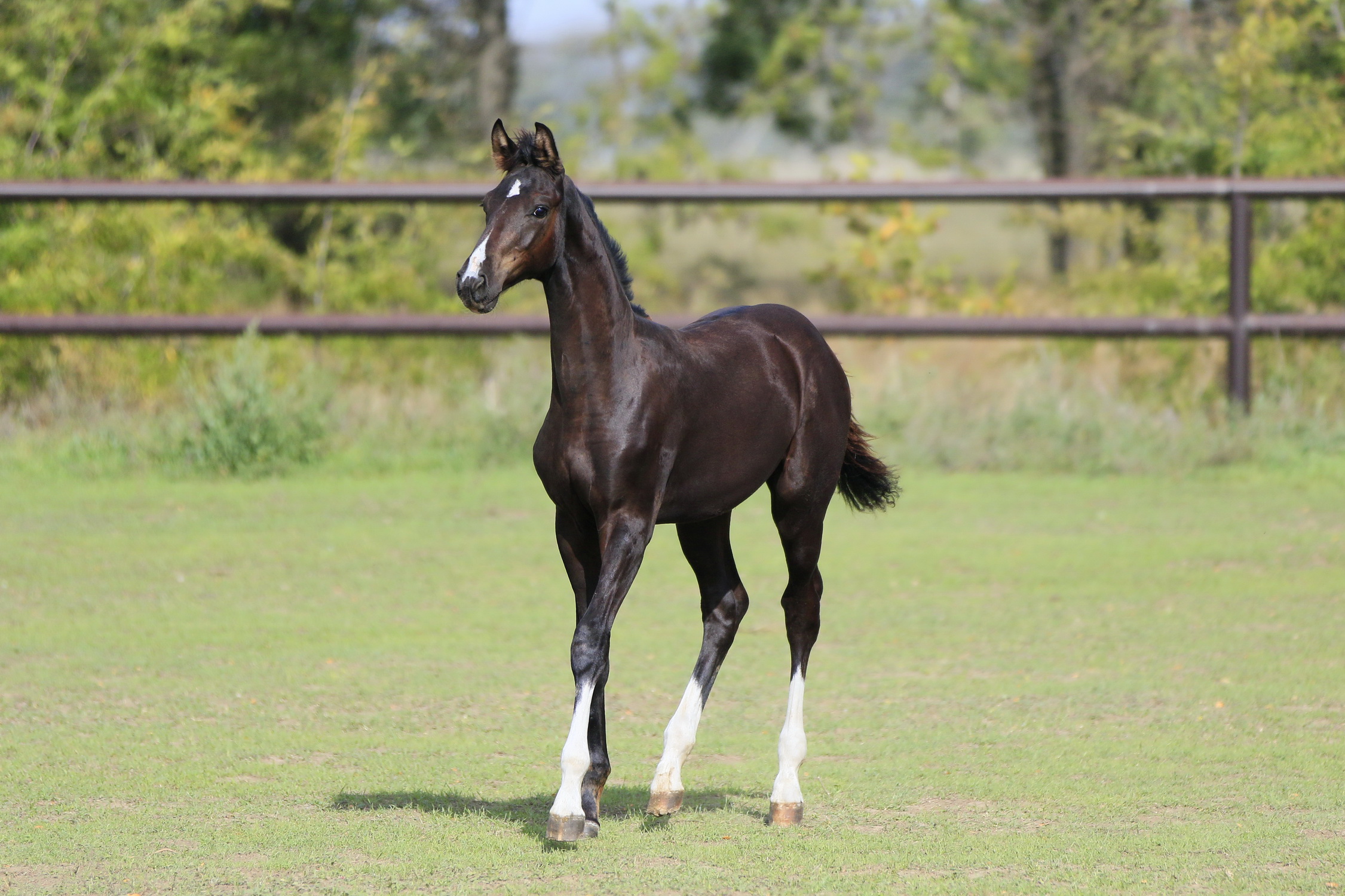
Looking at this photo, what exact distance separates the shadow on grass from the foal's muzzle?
141 centimetres

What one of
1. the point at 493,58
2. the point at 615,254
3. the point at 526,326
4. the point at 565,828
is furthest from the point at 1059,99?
the point at 565,828

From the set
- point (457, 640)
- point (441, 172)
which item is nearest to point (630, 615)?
point (457, 640)

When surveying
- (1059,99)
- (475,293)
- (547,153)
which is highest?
(1059,99)

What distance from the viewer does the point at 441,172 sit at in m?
21.3

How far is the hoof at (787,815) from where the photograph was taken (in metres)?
4.46

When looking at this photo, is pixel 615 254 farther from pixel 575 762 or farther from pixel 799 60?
pixel 799 60

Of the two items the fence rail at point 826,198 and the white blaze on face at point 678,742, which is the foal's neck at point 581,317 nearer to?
the white blaze on face at point 678,742

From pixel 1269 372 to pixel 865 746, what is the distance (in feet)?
24.4

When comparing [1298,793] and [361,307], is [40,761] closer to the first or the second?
[1298,793]

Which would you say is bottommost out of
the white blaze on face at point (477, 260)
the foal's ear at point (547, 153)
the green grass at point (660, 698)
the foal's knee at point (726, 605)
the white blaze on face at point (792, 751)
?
the green grass at point (660, 698)

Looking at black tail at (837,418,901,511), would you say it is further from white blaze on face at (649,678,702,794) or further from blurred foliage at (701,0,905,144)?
blurred foliage at (701,0,905,144)

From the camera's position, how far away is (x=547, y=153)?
4324 mm

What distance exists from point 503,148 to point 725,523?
1.39 m

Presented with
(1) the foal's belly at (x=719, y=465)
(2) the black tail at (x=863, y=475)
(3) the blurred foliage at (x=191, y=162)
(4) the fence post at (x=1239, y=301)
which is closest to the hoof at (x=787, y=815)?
(1) the foal's belly at (x=719, y=465)
